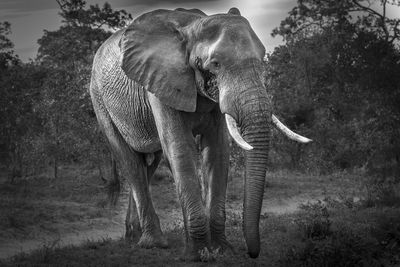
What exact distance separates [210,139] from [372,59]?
37.5ft

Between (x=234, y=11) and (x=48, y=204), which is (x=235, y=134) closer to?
(x=234, y=11)

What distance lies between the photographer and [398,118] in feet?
64.3

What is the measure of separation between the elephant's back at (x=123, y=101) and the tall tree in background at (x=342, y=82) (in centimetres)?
978

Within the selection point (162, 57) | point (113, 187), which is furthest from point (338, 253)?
point (113, 187)

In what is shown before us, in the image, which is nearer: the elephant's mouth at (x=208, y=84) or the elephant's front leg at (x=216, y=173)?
the elephant's mouth at (x=208, y=84)

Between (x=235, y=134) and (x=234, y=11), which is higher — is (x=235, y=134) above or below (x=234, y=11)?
below

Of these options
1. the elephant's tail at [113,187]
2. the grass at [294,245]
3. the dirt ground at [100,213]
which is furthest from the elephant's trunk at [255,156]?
the elephant's tail at [113,187]

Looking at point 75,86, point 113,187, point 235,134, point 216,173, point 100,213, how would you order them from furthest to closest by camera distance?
point 75,86 → point 113,187 → point 100,213 → point 216,173 → point 235,134

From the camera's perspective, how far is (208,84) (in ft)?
28.8

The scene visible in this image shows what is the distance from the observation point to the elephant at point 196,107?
26.1ft

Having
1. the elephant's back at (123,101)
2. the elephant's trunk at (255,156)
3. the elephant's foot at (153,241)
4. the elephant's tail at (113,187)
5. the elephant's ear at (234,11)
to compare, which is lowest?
the elephant's foot at (153,241)

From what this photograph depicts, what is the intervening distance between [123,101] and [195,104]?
2.22 meters

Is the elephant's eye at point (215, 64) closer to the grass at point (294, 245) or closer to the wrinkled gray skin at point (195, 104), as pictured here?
the wrinkled gray skin at point (195, 104)

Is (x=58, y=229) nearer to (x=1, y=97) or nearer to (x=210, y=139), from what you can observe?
(x=210, y=139)
